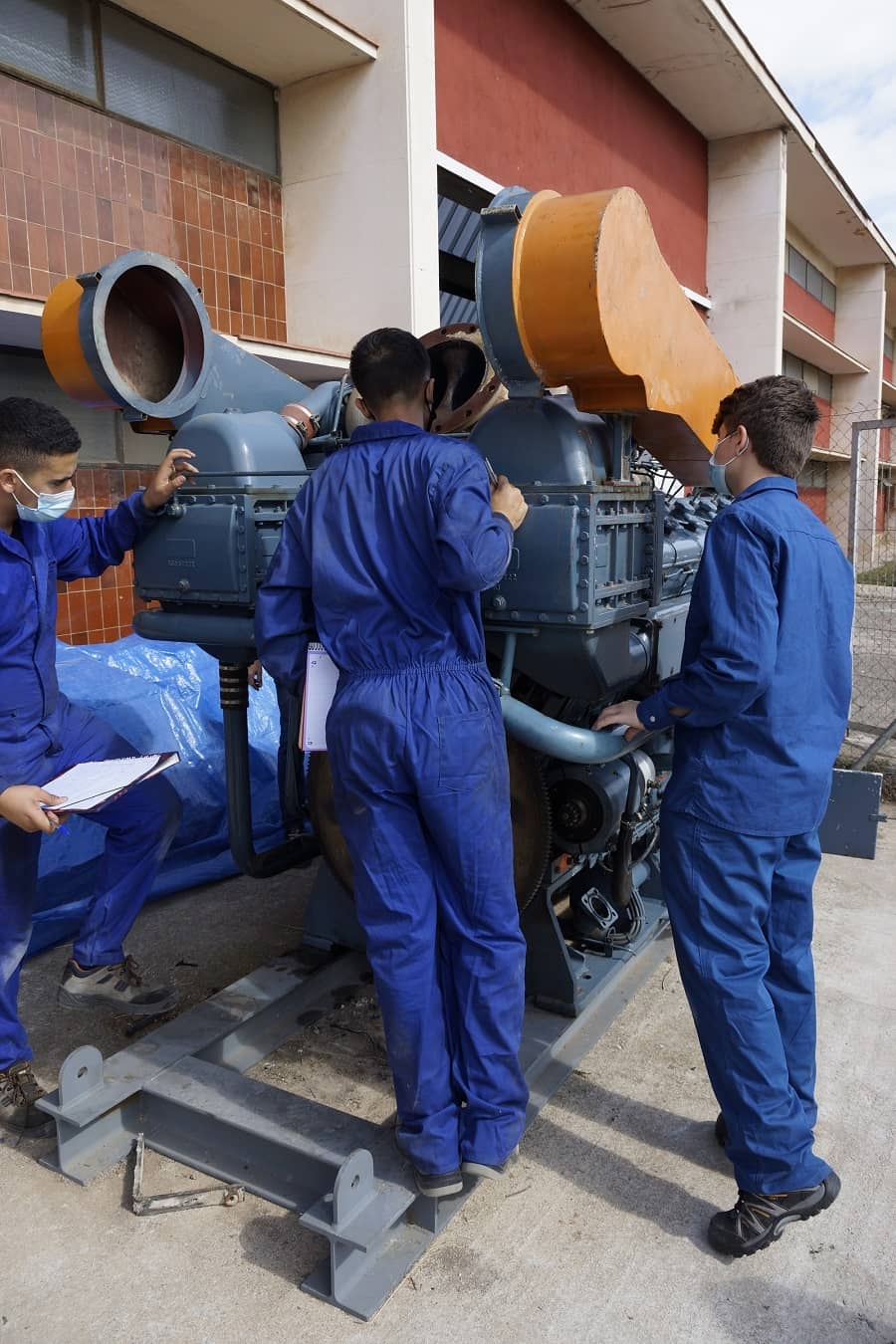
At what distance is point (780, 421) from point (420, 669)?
94 cm

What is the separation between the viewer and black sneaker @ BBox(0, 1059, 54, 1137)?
98.1 inches

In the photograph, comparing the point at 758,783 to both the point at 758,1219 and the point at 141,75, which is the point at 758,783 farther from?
the point at 141,75

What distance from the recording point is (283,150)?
7.24 meters

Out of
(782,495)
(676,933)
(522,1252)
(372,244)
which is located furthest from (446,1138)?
(372,244)

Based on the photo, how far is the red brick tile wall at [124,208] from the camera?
211 inches

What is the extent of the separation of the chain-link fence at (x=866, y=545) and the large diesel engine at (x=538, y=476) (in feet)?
1.96

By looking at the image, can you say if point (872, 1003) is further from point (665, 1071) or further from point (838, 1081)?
point (665, 1071)

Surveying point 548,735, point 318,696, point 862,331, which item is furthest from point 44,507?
point 862,331

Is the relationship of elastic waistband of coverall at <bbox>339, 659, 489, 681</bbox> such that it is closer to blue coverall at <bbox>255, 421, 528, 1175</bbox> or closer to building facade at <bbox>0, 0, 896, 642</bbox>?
blue coverall at <bbox>255, 421, 528, 1175</bbox>

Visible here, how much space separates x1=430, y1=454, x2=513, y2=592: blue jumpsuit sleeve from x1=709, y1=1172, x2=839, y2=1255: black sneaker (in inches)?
56.1

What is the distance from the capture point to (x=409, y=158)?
22.0 ft

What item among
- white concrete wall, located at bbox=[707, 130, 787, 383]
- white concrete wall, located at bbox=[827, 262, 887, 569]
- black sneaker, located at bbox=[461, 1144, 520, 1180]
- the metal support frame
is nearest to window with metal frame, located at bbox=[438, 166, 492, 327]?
the metal support frame

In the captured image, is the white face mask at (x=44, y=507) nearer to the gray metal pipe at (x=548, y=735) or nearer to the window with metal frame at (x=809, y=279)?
the gray metal pipe at (x=548, y=735)

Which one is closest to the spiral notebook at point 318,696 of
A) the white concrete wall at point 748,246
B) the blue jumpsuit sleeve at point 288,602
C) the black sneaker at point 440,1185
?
the blue jumpsuit sleeve at point 288,602
